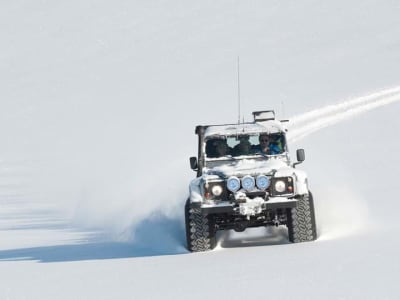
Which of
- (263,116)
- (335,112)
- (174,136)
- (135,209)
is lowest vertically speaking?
(135,209)

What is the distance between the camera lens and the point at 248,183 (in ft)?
39.7

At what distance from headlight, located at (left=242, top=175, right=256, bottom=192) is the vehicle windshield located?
55.4 inches

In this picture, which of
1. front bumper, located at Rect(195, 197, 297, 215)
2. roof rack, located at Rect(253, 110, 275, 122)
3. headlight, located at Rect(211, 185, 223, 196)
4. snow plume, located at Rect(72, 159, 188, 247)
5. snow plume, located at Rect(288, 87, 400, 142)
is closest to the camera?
front bumper, located at Rect(195, 197, 297, 215)

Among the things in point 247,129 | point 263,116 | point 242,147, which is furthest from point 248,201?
point 263,116

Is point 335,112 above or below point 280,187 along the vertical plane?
above

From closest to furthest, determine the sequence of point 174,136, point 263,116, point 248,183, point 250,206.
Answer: point 250,206 → point 248,183 → point 263,116 → point 174,136

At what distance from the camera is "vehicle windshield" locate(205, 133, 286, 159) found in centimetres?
1353

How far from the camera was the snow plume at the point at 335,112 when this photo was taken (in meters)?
29.3

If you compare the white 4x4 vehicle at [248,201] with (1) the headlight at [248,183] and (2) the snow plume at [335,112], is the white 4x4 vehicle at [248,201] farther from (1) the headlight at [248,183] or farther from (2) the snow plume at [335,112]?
(2) the snow plume at [335,112]

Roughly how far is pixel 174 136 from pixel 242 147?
1866 cm

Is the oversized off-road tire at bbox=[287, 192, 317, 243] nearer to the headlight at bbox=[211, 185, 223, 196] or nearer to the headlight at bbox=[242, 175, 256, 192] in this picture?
the headlight at bbox=[242, 175, 256, 192]

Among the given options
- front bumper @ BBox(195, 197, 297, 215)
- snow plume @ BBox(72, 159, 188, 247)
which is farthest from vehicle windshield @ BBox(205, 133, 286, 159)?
front bumper @ BBox(195, 197, 297, 215)

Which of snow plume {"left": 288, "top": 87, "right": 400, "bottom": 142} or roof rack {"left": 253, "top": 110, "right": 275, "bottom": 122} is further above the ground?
snow plume {"left": 288, "top": 87, "right": 400, "bottom": 142}

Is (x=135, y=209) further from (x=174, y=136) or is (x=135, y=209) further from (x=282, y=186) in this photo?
(x=174, y=136)
